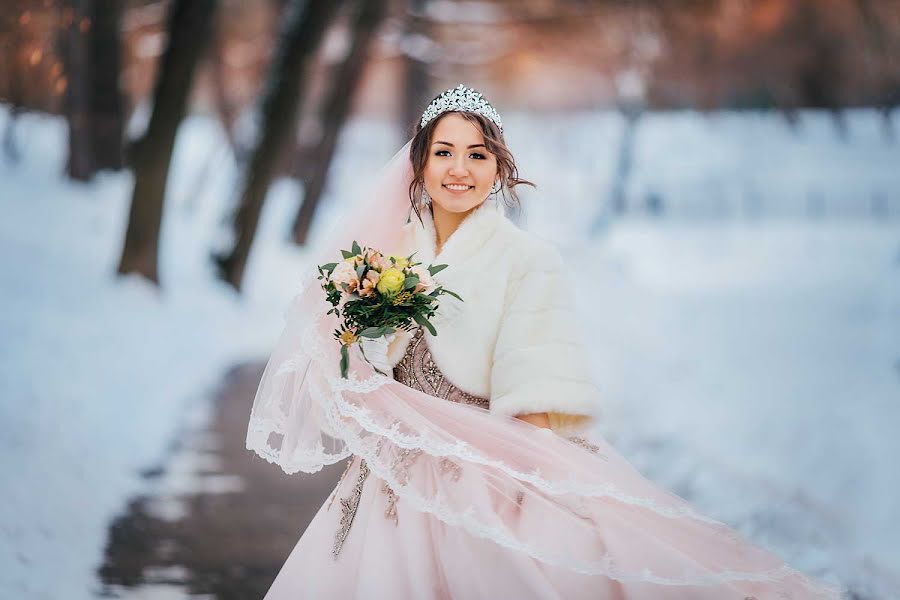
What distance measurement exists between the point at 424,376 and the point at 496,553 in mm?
578

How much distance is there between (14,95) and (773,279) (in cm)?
980

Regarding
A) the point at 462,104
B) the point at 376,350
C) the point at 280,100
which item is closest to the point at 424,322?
the point at 376,350

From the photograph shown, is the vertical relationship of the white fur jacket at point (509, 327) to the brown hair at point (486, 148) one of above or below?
below

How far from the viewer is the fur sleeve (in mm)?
3111

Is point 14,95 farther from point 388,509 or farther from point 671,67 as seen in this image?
point 671,67

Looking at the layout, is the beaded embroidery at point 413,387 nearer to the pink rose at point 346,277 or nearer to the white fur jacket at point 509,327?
the white fur jacket at point 509,327

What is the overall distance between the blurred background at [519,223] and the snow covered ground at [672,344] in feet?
0.13

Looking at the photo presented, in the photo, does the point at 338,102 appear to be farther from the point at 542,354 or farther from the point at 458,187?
the point at 542,354

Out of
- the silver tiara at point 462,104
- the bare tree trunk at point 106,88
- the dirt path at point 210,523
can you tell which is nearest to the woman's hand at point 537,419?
the silver tiara at point 462,104

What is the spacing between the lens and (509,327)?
10.5 feet

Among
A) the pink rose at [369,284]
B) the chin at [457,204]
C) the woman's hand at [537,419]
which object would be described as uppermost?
the chin at [457,204]

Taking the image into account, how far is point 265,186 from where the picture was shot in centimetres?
1434

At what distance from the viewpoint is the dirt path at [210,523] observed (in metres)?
5.09

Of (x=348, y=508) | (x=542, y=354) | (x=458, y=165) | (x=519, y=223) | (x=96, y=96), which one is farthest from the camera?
(x=96, y=96)
